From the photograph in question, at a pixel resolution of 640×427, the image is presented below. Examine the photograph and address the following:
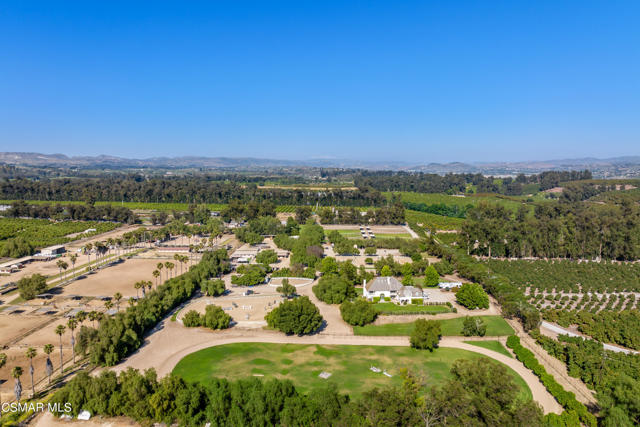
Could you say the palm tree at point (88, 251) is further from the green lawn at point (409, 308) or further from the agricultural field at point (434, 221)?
the agricultural field at point (434, 221)

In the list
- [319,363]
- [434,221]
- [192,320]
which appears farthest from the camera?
[434,221]

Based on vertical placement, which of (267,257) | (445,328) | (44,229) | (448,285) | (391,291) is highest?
(44,229)

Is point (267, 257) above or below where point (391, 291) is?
above

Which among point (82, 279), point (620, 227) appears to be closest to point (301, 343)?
point (82, 279)

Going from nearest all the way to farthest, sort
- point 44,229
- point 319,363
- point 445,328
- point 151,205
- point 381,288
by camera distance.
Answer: point 319,363
point 445,328
point 381,288
point 44,229
point 151,205

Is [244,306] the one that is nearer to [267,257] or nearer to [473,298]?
[267,257]

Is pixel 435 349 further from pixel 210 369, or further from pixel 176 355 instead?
pixel 176 355

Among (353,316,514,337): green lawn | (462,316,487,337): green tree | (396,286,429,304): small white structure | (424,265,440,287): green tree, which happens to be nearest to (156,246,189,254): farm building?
(396,286,429,304): small white structure

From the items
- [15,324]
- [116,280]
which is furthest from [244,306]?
[15,324]
